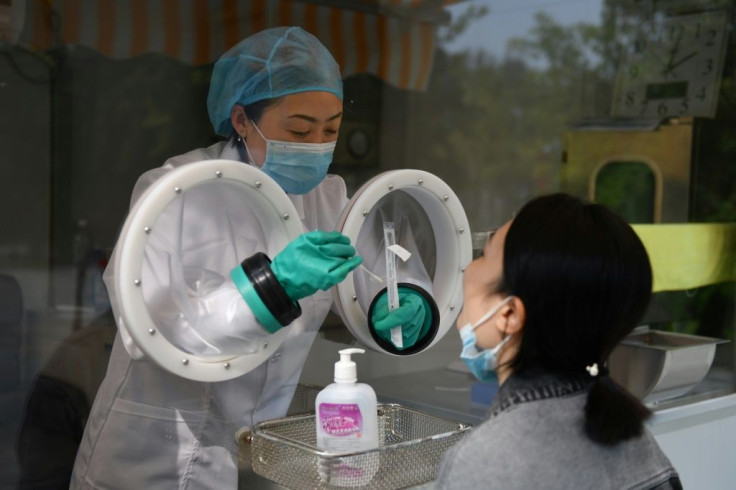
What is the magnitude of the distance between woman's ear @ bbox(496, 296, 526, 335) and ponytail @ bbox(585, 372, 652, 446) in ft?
0.48

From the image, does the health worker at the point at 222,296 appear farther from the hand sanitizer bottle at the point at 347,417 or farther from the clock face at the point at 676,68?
the clock face at the point at 676,68

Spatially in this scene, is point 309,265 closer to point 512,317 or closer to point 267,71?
point 512,317

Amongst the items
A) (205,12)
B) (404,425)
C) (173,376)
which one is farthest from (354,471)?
(205,12)

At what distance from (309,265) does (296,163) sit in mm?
348

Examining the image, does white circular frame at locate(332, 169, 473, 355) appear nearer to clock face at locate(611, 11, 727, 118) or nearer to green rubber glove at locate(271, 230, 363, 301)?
green rubber glove at locate(271, 230, 363, 301)

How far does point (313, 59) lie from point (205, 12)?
0.40 meters

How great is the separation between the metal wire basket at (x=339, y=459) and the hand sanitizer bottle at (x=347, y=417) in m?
0.03

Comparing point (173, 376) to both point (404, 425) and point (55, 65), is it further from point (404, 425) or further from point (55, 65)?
point (55, 65)

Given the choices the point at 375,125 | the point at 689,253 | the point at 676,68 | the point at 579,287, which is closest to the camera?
the point at 579,287

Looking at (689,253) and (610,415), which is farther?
(689,253)

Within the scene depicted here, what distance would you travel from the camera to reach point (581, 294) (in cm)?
123

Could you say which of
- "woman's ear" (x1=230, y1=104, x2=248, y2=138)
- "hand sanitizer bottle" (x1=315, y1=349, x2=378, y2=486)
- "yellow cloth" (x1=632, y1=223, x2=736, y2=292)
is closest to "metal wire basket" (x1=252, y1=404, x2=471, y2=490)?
"hand sanitizer bottle" (x1=315, y1=349, x2=378, y2=486)

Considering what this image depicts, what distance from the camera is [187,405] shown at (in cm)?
176

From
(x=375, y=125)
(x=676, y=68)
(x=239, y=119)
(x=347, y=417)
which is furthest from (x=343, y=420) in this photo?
(x=676, y=68)
